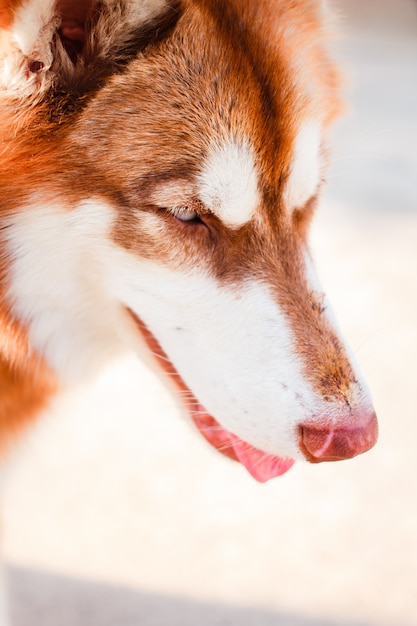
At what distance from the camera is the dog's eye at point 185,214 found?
3.84 feet

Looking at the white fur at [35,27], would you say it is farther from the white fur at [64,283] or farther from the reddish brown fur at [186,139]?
A: the white fur at [64,283]

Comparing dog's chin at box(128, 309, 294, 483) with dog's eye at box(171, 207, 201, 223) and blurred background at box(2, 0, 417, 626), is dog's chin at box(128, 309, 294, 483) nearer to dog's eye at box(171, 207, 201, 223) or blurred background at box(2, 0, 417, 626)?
blurred background at box(2, 0, 417, 626)

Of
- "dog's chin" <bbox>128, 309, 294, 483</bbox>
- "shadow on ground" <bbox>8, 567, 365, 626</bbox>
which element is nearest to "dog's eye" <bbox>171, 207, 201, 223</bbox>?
"dog's chin" <bbox>128, 309, 294, 483</bbox>

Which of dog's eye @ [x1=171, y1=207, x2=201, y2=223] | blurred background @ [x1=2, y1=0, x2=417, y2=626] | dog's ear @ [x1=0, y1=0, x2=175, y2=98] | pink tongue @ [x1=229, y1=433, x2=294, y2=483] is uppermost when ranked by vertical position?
dog's ear @ [x1=0, y1=0, x2=175, y2=98]

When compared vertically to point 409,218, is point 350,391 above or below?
above

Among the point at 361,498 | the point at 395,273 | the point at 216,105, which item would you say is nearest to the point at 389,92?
the point at 395,273

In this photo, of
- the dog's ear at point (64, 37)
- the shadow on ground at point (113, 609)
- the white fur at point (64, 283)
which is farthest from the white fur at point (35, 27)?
the shadow on ground at point (113, 609)

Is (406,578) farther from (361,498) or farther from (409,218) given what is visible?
(409,218)

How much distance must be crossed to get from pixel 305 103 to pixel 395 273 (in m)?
1.41

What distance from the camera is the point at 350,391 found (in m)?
1.18

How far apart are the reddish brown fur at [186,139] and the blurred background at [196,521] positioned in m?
0.35

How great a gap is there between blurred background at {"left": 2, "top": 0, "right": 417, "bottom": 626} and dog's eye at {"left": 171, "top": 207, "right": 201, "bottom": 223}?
0.41 m

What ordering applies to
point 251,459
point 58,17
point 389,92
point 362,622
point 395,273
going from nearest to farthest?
point 58,17, point 251,459, point 362,622, point 395,273, point 389,92

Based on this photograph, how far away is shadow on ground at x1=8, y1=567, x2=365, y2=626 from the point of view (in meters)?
1.57
